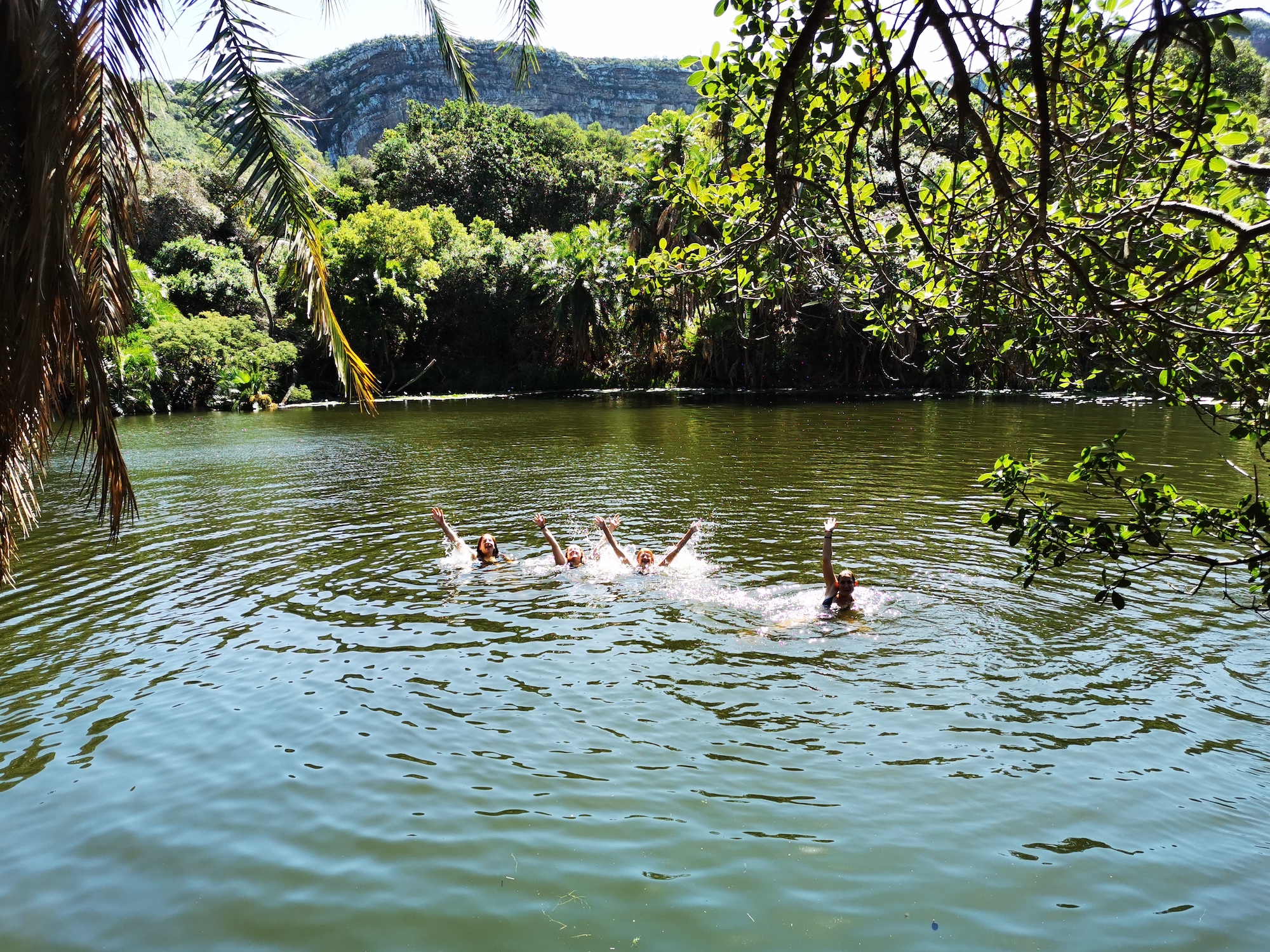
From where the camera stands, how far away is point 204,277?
50500 mm

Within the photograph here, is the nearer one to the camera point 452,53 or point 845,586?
point 452,53

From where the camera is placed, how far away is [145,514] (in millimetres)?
18469

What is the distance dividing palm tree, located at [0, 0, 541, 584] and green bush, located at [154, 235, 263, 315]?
163 feet

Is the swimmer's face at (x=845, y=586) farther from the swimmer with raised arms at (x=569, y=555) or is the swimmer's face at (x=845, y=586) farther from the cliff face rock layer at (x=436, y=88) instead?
the cliff face rock layer at (x=436, y=88)

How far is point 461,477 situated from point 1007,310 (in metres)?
18.1

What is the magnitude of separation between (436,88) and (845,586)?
476 feet

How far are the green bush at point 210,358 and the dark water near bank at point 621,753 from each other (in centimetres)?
3284

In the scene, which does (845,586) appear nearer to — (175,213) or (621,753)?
(621,753)

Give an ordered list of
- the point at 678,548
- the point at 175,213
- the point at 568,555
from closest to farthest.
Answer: the point at 678,548 → the point at 568,555 → the point at 175,213

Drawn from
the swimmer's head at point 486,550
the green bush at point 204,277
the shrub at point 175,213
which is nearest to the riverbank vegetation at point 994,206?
the swimmer's head at point 486,550

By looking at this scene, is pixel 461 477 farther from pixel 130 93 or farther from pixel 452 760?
pixel 130 93

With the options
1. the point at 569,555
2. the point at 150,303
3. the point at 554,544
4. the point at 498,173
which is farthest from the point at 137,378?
the point at 554,544

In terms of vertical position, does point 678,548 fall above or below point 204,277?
below

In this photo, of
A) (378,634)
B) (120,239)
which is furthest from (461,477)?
(120,239)
